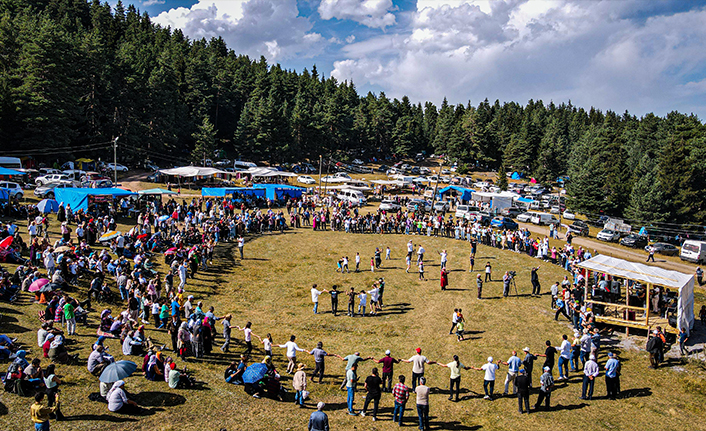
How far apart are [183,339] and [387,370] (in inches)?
273

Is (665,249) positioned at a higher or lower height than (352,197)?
lower

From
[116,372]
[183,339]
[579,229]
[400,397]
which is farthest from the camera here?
[579,229]

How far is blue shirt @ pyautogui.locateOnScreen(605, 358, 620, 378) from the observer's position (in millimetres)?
12609

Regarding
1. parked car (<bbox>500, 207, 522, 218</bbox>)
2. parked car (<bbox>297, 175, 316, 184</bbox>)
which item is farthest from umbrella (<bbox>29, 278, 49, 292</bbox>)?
Result: parked car (<bbox>297, 175, 316, 184</bbox>)

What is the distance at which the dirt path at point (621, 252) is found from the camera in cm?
3441

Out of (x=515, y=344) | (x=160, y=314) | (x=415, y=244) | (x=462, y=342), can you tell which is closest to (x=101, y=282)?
(x=160, y=314)

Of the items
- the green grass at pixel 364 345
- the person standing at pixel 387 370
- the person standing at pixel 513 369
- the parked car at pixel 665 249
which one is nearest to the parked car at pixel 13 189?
the green grass at pixel 364 345

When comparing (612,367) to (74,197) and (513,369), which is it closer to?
(513,369)

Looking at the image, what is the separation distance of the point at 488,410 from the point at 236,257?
19.3 m

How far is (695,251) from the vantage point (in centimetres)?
3631

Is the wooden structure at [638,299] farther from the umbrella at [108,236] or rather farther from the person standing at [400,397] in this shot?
the umbrella at [108,236]

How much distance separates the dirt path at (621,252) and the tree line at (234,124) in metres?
14.7

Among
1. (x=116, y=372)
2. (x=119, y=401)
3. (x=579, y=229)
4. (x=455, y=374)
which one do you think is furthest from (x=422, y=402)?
(x=579, y=229)

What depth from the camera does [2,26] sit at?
57.5 metres
